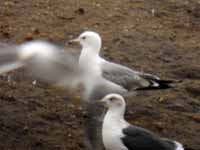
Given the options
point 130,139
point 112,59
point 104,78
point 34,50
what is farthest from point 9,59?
point 112,59

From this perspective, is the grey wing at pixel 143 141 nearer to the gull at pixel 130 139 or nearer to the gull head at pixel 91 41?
the gull at pixel 130 139

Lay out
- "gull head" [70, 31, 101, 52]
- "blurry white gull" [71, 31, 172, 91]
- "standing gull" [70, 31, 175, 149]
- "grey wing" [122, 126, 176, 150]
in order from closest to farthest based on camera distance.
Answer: "grey wing" [122, 126, 176, 150], "standing gull" [70, 31, 175, 149], "blurry white gull" [71, 31, 172, 91], "gull head" [70, 31, 101, 52]

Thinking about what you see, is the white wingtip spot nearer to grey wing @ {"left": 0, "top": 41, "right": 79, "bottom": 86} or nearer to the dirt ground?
grey wing @ {"left": 0, "top": 41, "right": 79, "bottom": 86}

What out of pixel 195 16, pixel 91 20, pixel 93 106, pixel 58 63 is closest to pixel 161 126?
pixel 93 106

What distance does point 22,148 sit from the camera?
7.09 meters

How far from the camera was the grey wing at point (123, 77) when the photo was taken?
750cm

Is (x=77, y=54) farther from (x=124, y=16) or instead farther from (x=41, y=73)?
(x=124, y=16)

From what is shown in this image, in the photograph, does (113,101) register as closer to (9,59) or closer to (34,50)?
(34,50)

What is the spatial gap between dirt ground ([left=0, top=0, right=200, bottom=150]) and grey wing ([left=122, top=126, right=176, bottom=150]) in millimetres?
553

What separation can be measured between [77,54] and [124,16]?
215cm

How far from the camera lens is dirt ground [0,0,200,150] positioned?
7496 mm

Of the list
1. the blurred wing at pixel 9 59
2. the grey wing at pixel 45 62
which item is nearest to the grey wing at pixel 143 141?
the grey wing at pixel 45 62

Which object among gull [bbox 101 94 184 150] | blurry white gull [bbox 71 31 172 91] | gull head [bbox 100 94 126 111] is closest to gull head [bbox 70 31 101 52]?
blurry white gull [bbox 71 31 172 91]

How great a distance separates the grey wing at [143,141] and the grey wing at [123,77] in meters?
0.78
